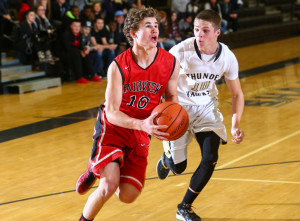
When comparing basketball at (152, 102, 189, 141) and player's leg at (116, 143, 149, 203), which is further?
player's leg at (116, 143, 149, 203)

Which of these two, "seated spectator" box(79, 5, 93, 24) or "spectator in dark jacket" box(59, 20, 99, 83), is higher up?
"seated spectator" box(79, 5, 93, 24)

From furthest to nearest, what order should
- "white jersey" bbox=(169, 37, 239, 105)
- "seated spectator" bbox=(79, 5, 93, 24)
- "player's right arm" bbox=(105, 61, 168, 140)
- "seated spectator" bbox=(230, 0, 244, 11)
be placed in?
1. "seated spectator" bbox=(230, 0, 244, 11)
2. "seated spectator" bbox=(79, 5, 93, 24)
3. "white jersey" bbox=(169, 37, 239, 105)
4. "player's right arm" bbox=(105, 61, 168, 140)

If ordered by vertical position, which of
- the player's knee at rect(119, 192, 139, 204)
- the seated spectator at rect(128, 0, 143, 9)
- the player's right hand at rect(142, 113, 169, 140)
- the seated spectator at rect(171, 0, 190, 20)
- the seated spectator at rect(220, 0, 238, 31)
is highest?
the player's right hand at rect(142, 113, 169, 140)

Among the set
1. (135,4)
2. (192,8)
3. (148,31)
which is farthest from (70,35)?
(148,31)

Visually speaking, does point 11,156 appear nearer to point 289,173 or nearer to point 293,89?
point 289,173

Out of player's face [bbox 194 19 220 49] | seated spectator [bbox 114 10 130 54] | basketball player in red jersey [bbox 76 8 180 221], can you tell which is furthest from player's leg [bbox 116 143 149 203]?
seated spectator [bbox 114 10 130 54]

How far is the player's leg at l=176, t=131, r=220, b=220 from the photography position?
13.8ft

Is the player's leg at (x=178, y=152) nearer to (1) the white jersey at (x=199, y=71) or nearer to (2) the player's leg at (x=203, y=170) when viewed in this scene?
(2) the player's leg at (x=203, y=170)

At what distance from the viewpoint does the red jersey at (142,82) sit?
371 cm

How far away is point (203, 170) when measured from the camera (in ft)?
13.9

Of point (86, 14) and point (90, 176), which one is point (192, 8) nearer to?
point (86, 14)

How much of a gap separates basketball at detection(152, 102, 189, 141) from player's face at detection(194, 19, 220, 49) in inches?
34.3

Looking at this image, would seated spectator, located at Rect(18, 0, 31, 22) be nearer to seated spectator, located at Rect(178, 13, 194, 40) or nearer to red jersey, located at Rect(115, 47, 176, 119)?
seated spectator, located at Rect(178, 13, 194, 40)

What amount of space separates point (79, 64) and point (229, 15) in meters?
7.80
